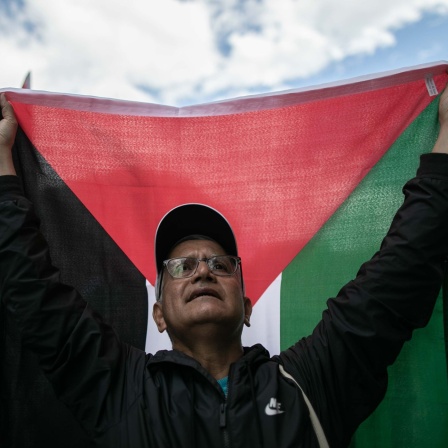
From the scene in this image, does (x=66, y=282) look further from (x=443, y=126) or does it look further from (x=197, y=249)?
(x=443, y=126)

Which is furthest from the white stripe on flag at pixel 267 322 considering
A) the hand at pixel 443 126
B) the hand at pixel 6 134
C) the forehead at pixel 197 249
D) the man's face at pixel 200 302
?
the hand at pixel 6 134

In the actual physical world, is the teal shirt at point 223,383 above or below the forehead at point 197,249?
below

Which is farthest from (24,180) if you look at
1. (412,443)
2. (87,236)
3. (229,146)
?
(412,443)

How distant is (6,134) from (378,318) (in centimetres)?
191

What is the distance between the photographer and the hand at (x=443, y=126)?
2465mm

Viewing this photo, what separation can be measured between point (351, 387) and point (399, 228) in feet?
2.33

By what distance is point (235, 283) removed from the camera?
2.62 meters

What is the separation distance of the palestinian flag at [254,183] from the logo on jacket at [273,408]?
2.34 ft

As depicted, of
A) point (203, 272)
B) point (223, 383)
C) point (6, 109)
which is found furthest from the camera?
point (6, 109)

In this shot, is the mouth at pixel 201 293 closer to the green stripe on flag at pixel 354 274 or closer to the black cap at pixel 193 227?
the black cap at pixel 193 227

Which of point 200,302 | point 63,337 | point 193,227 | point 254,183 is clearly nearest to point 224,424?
point 200,302

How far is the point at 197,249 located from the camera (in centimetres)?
271

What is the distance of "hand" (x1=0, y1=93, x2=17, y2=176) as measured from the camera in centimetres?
250

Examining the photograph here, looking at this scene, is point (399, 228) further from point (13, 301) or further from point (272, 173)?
point (13, 301)
